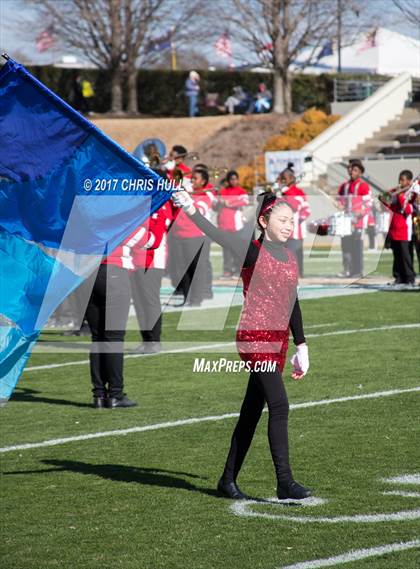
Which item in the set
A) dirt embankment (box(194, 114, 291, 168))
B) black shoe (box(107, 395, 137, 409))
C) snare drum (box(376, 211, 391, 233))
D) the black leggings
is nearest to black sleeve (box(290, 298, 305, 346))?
the black leggings

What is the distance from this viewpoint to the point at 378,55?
51.7 meters

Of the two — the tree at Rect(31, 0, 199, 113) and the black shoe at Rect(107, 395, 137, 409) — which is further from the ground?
the tree at Rect(31, 0, 199, 113)

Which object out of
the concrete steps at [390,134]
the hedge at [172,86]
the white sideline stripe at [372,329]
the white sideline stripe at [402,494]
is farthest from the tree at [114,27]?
the white sideline stripe at [402,494]

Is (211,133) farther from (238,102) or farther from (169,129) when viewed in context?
(238,102)

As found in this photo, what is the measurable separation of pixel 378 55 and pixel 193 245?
118 feet

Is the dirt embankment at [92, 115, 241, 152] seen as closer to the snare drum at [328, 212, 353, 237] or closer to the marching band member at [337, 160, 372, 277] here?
the marching band member at [337, 160, 372, 277]

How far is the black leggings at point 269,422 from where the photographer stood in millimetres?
6891

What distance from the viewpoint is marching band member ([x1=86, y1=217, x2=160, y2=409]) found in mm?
10266

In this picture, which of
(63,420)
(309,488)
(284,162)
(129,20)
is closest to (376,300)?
(63,420)

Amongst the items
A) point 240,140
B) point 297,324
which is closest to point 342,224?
point 297,324

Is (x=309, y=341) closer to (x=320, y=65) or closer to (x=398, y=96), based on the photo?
(x=398, y=96)

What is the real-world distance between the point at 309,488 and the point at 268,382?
71cm

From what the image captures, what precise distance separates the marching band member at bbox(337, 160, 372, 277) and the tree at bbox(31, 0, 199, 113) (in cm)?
2947

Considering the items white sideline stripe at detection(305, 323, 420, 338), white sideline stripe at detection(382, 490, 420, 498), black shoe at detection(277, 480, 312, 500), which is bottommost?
white sideline stripe at detection(305, 323, 420, 338)
